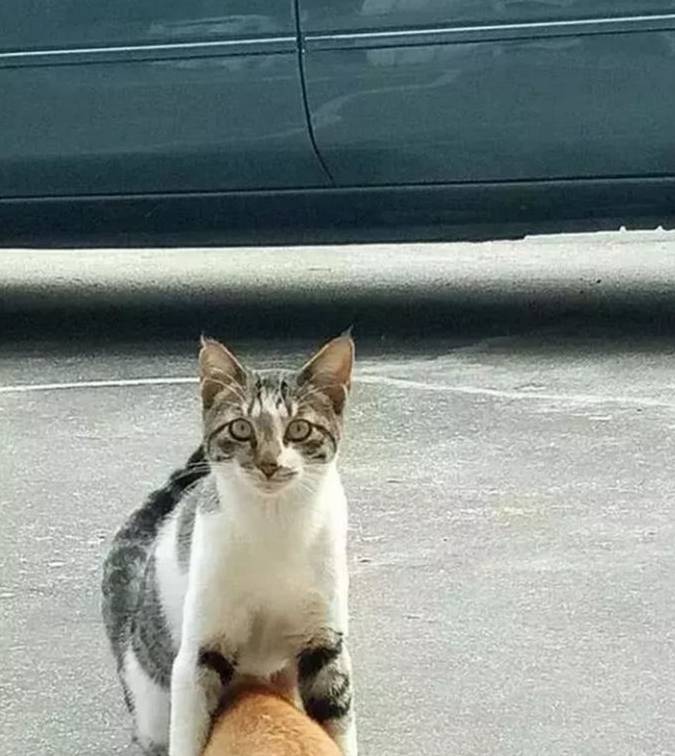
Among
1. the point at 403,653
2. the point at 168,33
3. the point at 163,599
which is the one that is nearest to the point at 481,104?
the point at 168,33

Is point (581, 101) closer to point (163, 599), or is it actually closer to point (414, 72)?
point (414, 72)

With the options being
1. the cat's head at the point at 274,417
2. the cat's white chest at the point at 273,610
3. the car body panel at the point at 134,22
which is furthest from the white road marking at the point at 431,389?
the cat's white chest at the point at 273,610

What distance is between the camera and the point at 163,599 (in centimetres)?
230

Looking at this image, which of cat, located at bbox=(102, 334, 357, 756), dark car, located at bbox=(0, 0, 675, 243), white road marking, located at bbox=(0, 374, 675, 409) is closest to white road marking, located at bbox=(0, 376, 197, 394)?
white road marking, located at bbox=(0, 374, 675, 409)

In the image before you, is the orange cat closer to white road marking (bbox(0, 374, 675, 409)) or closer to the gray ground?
the gray ground

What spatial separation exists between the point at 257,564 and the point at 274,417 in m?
0.19

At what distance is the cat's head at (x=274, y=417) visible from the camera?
2152 mm

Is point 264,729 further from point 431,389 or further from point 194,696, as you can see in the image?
point 431,389

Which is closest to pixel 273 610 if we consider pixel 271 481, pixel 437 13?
pixel 271 481

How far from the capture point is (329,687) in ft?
7.25

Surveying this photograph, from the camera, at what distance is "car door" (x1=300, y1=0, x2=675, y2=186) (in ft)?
13.6

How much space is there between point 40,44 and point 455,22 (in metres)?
1.05

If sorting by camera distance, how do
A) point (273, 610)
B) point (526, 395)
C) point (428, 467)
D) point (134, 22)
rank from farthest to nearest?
point (134, 22)
point (526, 395)
point (428, 467)
point (273, 610)

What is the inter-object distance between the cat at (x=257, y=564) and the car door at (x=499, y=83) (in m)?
2.09
